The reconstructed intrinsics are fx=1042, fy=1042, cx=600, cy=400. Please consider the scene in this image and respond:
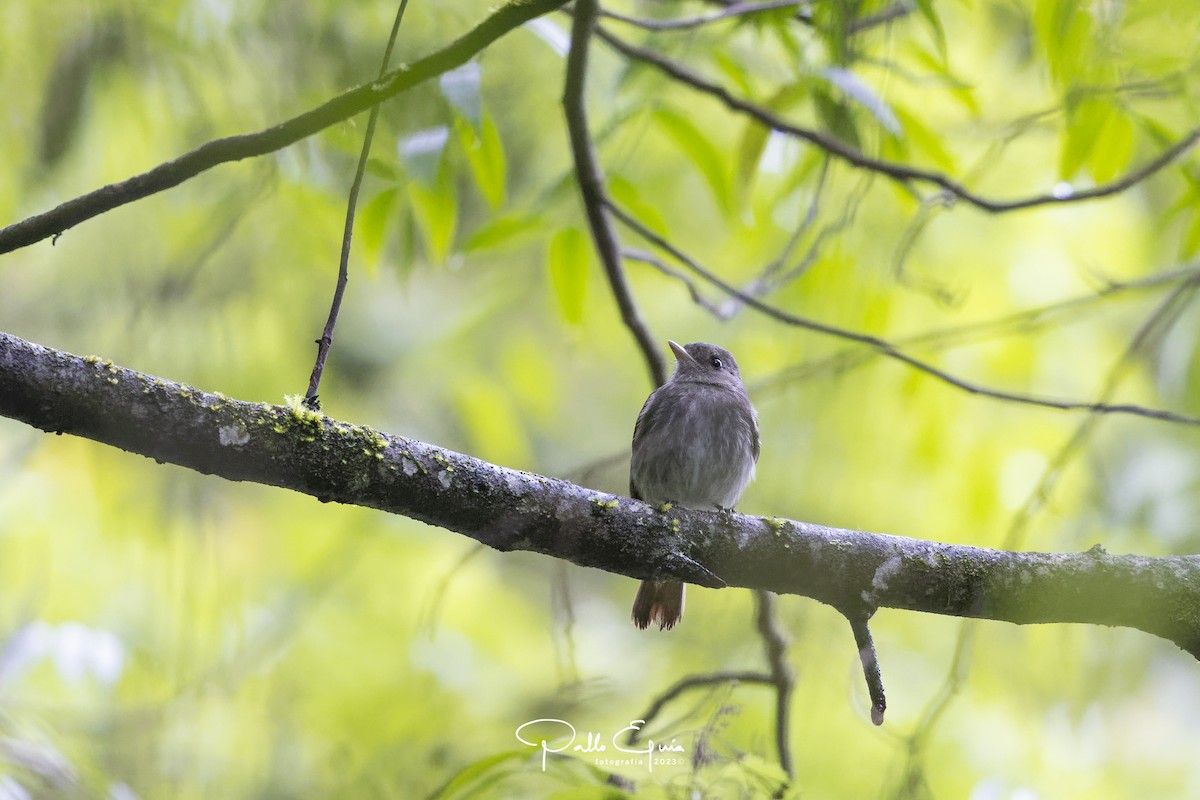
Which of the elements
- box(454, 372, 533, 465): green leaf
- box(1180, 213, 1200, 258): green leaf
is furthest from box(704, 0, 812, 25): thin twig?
box(454, 372, 533, 465): green leaf

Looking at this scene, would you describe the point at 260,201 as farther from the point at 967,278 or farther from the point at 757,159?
the point at 967,278

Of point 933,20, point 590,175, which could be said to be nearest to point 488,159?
point 590,175

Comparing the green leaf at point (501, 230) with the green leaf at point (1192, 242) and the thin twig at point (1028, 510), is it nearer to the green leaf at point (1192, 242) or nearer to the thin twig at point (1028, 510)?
the thin twig at point (1028, 510)

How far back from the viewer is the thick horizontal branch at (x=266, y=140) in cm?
223

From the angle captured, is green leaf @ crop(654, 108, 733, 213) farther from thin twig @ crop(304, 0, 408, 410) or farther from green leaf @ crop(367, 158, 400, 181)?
thin twig @ crop(304, 0, 408, 410)

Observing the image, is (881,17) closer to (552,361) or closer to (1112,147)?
(1112,147)

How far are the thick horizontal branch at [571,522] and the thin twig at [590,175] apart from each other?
1.29m

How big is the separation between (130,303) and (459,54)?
2634 millimetres

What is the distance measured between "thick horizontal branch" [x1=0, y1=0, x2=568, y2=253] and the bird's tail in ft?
8.57

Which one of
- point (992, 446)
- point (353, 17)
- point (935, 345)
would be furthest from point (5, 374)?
point (992, 446)

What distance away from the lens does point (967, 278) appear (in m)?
5.12

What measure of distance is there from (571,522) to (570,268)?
1.08m

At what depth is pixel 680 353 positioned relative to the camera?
493 cm

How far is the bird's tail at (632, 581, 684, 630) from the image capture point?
4492mm
